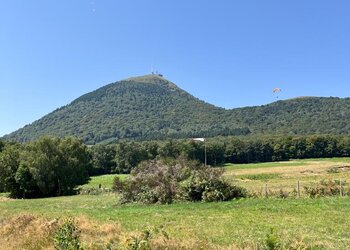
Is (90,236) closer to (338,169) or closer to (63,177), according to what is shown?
(63,177)

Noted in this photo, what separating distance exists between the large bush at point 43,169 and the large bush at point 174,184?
33.7 meters

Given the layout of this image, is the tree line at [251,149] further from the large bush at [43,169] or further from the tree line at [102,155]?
the large bush at [43,169]

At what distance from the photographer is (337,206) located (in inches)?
896

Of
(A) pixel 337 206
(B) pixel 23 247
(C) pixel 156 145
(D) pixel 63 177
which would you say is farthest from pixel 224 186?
(C) pixel 156 145

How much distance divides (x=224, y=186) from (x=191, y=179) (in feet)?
8.63

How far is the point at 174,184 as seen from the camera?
110 feet

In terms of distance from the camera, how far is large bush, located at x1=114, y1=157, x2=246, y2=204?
3147 centimetres

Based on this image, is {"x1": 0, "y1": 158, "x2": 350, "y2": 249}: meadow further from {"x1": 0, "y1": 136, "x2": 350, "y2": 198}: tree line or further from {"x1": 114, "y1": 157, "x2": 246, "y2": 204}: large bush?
{"x1": 0, "y1": 136, "x2": 350, "y2": 198}: tree line

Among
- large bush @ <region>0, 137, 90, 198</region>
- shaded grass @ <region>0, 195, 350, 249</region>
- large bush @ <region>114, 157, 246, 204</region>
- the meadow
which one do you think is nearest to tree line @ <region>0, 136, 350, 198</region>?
large bush @ <region>0, 137, 90, 198</region>

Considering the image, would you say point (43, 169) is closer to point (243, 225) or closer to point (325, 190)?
point (325, 190)

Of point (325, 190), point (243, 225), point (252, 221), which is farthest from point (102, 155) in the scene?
point (243, 225)

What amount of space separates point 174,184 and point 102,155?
99.6m

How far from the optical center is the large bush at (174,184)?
31.5m

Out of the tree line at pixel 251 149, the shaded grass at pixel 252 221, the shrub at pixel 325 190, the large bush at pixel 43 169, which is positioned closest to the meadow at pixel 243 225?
the shaded grass at pixel 252 221
